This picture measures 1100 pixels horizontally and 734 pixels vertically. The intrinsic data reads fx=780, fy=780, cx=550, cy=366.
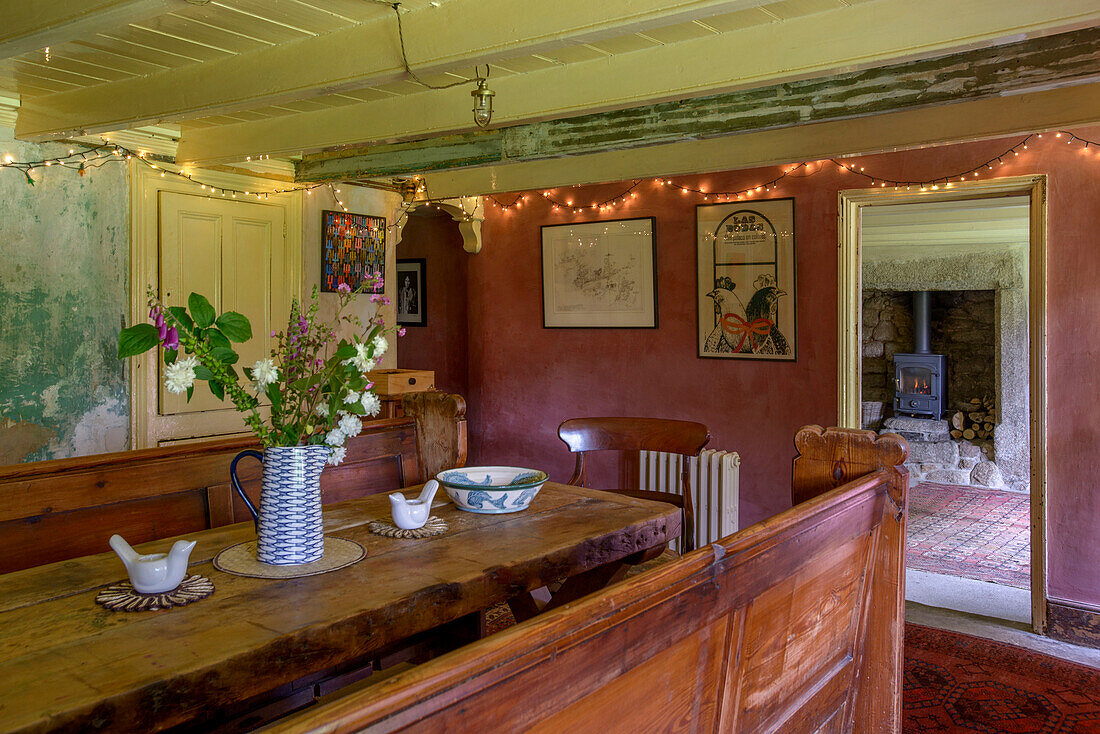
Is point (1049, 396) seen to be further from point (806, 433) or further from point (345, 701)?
point (345, 701)

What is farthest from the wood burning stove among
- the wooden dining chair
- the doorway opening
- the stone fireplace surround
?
the wooden dining chair

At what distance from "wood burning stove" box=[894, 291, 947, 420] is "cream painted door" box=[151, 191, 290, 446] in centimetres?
627

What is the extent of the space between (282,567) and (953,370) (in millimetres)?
8064

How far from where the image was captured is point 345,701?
0.77m

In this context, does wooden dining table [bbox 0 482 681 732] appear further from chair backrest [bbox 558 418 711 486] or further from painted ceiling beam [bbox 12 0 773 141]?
chair backrest [bbox 558 418 711 486]

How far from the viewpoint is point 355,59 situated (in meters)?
2.75

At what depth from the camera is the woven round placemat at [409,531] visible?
198cm

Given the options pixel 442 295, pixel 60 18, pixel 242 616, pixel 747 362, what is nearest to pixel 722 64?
pixel 60 18

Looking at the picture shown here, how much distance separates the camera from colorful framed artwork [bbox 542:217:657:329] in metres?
5.10

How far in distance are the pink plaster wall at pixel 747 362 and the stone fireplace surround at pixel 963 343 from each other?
3466 mm

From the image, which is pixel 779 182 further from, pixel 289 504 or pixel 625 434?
pixel 289 504

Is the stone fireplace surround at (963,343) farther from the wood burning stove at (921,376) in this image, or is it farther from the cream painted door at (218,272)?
the cream painted door at (218,272)

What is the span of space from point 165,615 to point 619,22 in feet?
6.14

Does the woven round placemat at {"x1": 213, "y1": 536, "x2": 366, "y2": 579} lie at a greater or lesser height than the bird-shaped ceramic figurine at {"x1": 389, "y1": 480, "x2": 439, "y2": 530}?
lesser
